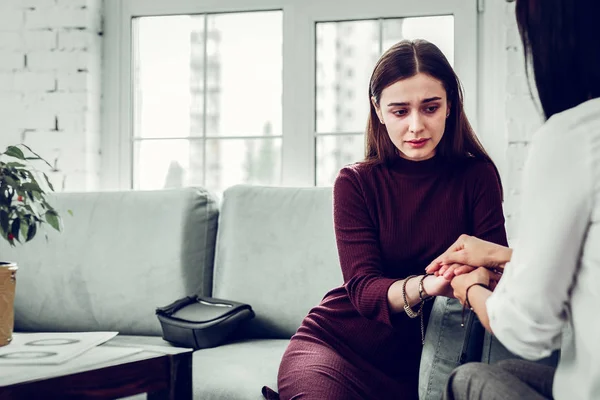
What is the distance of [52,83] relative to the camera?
9.25ft

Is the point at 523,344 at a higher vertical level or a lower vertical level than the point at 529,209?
lower

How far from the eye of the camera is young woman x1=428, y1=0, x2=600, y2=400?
2.81 ft

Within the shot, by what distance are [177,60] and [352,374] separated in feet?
6.00

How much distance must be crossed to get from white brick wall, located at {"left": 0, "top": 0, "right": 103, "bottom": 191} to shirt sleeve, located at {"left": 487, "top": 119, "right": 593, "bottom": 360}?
2.23m

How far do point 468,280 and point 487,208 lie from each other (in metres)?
0.42

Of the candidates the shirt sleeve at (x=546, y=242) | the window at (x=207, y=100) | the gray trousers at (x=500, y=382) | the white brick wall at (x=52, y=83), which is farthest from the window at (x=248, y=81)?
the shirt sleeve at (x=546, y=242)

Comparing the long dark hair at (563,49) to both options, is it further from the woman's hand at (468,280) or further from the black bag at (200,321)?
the black bag at (200,321)

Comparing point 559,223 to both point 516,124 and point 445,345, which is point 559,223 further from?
point 516,124

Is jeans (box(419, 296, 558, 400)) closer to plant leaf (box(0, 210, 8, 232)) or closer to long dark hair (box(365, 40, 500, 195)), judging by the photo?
long dark hair (box(365, 40, 500, 195))

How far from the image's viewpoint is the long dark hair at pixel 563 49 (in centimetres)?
91

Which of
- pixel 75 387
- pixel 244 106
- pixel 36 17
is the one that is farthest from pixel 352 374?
pixel 36 17

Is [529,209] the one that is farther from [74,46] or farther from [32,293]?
[74,46]

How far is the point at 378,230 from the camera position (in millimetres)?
1660

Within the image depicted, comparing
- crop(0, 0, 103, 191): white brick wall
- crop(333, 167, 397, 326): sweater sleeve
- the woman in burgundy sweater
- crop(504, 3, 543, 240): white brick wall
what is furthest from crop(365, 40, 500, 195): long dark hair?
crop(0, 0, 103, 191): white brick wall
